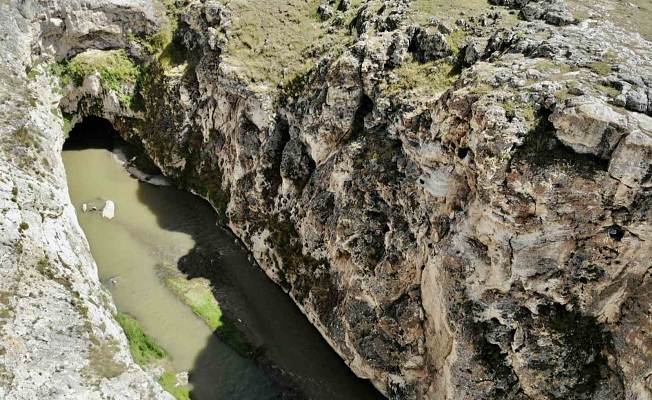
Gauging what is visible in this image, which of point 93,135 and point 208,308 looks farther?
point 93,135

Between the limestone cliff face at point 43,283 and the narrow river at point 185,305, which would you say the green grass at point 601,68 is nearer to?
the narrow river at point 185,305

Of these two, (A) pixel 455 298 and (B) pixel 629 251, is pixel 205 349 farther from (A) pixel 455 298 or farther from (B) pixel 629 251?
(B) pixel 629 251

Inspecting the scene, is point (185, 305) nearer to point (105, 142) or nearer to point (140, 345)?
point (140, 345)

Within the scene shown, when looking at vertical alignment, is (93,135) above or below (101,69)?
below

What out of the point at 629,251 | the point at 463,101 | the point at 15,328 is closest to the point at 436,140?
the point at 463,101

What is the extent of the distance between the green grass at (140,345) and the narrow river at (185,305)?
641 millimetres

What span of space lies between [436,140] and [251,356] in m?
17.7

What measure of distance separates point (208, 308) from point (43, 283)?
1047 cm

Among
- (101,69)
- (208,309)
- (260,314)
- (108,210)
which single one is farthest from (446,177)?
(101,69)

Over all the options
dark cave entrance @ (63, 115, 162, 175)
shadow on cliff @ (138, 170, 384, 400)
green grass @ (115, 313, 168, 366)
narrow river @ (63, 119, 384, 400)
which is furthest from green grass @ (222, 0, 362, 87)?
green grass @ (115, 313, 168, 366)

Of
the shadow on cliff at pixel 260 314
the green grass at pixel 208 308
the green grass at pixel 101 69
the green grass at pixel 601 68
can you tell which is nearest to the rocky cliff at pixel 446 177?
the green grass at pixel 601 68

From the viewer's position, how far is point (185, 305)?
34.0 metres

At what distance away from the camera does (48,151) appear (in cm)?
3594

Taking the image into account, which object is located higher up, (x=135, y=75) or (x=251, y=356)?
(x=135, y=75)
